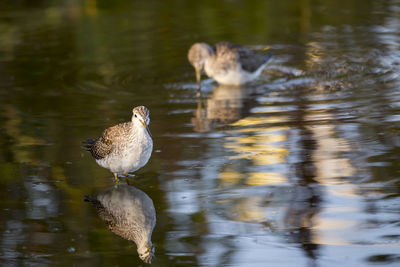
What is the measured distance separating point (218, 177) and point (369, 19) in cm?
1078

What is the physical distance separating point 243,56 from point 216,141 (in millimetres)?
3912

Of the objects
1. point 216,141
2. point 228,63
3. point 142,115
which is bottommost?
point 216,141

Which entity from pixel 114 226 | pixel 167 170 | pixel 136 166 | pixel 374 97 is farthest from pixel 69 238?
pixel 374 97

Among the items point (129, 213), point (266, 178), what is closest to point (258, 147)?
point (266, 178)

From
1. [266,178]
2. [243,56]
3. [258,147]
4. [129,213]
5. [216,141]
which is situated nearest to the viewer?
[129,213]

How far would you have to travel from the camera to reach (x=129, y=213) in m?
7.95

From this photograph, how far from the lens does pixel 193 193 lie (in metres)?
8.41

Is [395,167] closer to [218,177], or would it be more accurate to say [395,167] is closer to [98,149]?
[218,177]

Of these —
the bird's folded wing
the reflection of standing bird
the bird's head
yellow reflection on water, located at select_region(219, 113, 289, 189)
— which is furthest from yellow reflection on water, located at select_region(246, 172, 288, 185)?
the bird's folded wing

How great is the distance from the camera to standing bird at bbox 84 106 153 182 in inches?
320

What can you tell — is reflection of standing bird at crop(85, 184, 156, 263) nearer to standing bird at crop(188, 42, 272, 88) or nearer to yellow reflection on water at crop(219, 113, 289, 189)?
yellow reflection on water at crop(219, 113, 289, 189)

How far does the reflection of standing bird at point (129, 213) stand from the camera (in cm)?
727

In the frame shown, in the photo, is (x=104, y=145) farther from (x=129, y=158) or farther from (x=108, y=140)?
(x=129, y=158)

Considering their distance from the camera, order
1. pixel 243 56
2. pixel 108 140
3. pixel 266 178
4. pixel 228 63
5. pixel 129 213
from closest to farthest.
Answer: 1. pixel 129 213
2. pixel 108 140
3. pixel 266 178
4. pixel 228 63
5. pixel 243 56
